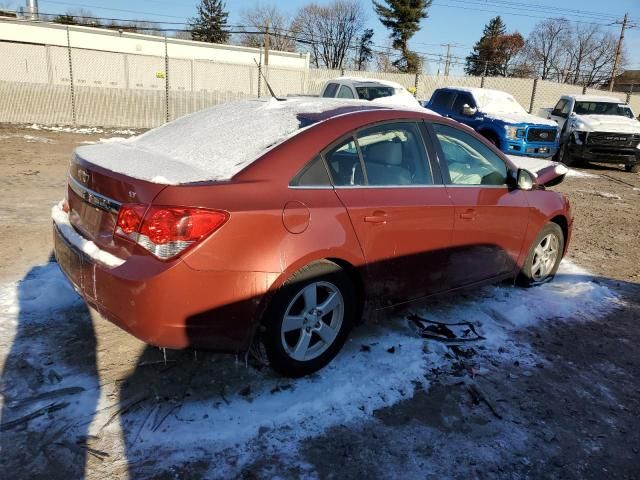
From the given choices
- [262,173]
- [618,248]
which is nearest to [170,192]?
[262,173]

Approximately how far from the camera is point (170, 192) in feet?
8.23

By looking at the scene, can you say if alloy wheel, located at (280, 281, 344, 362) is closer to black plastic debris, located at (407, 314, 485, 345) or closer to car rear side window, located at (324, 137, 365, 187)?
Answer: car rear side window, located at (324, 137, 365, 187)

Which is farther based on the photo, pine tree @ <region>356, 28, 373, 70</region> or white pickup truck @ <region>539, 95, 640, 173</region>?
pine tree @ <region>356, 28, 373, 70</region>

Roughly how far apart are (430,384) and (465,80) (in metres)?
26.6

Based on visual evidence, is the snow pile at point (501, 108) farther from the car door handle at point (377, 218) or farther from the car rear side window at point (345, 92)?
the car door handle at point (377, 218)

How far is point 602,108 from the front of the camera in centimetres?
1473

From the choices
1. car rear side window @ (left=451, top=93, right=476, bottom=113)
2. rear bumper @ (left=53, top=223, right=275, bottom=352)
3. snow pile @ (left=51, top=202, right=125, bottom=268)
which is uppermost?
car rear side window @ (left=451, top=93, right=476, bottom=113)

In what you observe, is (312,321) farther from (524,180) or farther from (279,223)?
(524,180)

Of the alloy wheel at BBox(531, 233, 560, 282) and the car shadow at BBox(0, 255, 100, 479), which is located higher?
the alloy wheel at BBox(531, 233, 560, 282)

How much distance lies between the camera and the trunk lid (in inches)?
101

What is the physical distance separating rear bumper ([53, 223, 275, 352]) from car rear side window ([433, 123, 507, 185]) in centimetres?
182

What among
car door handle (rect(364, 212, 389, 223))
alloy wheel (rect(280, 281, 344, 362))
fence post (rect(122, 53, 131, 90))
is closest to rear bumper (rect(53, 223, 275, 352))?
alloy wheel (rect(280, 281, 344, 362))

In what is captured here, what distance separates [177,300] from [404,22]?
58.7 metres

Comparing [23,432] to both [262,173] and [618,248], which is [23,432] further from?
[618,248]
